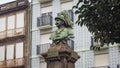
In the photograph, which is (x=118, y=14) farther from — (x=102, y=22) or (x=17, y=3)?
(x=17, y=3)

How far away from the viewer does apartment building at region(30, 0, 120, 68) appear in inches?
1201

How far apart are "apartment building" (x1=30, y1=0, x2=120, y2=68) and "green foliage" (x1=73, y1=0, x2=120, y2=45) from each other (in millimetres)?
17115

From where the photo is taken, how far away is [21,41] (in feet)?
114

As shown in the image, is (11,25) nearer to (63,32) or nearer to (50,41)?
(50,41)

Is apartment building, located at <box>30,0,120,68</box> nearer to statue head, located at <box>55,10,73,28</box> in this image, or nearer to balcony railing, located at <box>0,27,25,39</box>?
balcony railing, located at <box>0,27,25,39</box>

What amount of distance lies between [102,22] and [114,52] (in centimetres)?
1805

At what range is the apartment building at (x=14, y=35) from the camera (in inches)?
1360

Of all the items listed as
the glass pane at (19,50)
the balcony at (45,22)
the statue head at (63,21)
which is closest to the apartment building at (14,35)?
the glass pane at (19,50)

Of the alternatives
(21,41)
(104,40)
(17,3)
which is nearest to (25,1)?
(17,3)

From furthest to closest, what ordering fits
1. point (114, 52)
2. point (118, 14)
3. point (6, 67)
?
point (6, 67), point (114, 52), point (118, 14)

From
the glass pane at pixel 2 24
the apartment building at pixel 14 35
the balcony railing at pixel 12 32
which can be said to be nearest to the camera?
the apartment building at pixel 14 35

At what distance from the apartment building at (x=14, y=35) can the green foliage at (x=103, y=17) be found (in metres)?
21.5

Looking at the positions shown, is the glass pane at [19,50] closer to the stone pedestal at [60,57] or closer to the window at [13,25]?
the window at [13,25]

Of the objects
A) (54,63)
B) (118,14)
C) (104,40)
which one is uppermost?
(118,14)
